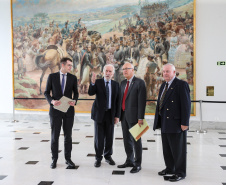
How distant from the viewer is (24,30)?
33.8ft

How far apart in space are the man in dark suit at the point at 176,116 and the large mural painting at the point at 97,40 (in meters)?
5.02

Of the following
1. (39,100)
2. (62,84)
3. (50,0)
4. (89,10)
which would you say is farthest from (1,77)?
(62,84)

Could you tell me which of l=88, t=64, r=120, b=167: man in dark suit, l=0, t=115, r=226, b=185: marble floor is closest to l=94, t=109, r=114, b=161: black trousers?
l=88, t=64, r=120, b=167: man in dark suit

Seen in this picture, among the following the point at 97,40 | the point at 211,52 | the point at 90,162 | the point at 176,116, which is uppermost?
the point at 97,40

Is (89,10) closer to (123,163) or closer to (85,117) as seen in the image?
(85,117)

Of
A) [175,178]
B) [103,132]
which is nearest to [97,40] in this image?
[103,132]

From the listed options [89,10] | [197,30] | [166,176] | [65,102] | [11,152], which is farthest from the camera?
[89,10]

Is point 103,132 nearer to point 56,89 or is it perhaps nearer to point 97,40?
point 56,89

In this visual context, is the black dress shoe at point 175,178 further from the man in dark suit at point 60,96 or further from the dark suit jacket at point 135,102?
the man in dark suit at point 60,96

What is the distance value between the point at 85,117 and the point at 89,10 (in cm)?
383

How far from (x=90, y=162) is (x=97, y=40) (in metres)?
5.51

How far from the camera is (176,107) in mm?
3943

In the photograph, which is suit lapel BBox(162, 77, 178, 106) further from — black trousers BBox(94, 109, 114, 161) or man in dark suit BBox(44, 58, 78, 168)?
man in dark suit BBox(44, 58, 78, 168)

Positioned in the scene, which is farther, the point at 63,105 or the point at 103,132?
the point at 103,132
